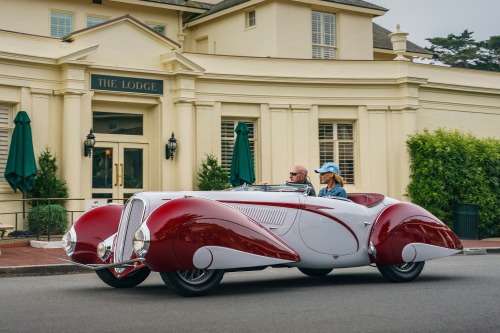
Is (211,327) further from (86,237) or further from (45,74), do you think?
(45,74)

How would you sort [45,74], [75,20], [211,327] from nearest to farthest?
1. [211,327]
2. [45,74]
3. [75,20]

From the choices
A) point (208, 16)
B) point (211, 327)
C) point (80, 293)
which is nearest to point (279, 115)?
point (208, 16)

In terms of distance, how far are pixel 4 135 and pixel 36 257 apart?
653cm

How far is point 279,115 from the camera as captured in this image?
23.7 meters

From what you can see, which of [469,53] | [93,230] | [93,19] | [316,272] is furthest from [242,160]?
[469,53]

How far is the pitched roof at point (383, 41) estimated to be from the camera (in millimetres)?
30636

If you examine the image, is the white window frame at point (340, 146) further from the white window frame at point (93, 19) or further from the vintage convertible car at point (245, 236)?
the vintage convertible car at point (245, 236)

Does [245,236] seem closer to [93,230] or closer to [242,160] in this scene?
[93,230]

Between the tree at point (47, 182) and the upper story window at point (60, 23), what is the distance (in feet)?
21.1

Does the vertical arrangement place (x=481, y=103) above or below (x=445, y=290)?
above

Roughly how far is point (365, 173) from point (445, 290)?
51.1 ft

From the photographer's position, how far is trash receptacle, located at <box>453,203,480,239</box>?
2253 cm

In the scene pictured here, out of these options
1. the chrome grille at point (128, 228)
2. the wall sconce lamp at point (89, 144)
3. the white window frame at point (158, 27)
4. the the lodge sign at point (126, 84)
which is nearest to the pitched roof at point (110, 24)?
the the lodge sign at point (126, 84)

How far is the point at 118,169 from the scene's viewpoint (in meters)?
21.9
